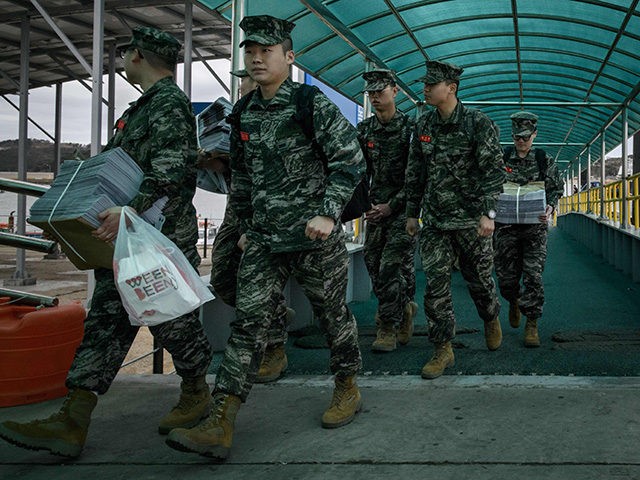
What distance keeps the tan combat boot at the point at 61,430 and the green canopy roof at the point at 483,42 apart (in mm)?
4114

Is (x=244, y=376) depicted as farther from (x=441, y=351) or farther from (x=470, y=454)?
(x=441, y=351)

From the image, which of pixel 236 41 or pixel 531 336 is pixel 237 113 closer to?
pixel 236 41

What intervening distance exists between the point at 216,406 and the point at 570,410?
5.67ft

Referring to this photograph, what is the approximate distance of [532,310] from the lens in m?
4.97

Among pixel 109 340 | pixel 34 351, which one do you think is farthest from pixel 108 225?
pixel 34 351

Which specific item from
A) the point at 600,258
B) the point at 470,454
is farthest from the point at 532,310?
the point at 600,258

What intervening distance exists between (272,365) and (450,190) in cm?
160

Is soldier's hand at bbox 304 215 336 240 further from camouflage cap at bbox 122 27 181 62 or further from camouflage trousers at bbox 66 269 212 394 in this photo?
camouflage cap at bbox 122 27 181 62

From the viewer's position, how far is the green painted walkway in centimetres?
415

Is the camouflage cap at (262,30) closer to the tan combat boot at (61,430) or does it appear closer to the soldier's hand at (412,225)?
the tan combat boot at (61,430)

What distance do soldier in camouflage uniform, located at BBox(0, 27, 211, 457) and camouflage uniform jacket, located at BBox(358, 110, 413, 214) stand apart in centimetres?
190

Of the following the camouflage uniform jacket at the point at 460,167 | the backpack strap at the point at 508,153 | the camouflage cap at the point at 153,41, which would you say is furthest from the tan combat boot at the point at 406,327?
the camouflage cap at the point at 153,41

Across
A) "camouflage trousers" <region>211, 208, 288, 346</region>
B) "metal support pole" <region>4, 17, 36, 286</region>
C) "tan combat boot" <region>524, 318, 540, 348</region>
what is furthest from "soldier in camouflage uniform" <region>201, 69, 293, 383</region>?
"metal support pole" <region>4, 17, 36, 286</region>

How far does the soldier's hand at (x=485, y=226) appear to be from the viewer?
3828 mm
